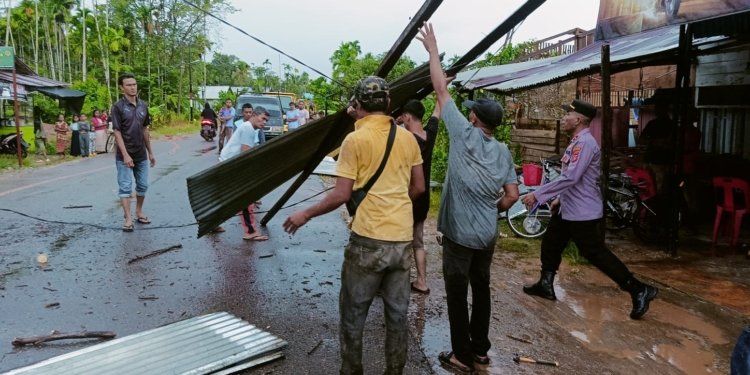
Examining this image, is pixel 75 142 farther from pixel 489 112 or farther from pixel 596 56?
pixel 489 112

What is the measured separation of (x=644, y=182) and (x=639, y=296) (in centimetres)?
377

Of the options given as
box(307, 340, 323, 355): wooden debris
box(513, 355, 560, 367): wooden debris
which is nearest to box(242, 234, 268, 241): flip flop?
box(307, 340, 323, 355): wooden debris

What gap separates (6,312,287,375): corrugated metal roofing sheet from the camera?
10.8ft

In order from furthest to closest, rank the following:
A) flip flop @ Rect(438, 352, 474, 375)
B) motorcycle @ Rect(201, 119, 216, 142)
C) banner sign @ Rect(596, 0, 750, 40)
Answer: motorcycle @ Rect(201, 119, 216, 142)
banner sign @ Rect(596, 0, 750, 40)
flip flop @ Rect(438, 352, 474, 375)

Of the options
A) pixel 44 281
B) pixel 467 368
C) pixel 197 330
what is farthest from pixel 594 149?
pixel 44 281

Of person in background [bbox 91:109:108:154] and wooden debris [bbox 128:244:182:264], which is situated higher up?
person in background [bbox 91:109:108:154]

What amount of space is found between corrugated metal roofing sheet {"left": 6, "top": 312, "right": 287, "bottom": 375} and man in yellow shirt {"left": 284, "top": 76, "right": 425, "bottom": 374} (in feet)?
2.71

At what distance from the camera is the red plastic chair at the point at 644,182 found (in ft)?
25.6

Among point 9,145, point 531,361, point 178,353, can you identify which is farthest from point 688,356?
point 9,145

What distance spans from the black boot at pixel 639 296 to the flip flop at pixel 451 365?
6.32ft

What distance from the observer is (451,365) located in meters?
3.66

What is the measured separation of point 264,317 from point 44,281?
234 cm

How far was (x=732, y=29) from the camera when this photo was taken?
6359mm

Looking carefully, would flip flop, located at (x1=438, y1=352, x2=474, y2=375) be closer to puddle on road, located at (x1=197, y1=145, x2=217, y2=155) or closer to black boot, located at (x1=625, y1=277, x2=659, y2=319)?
black boot, located at (x1=625, y1=277, x2=659, y2=319)
